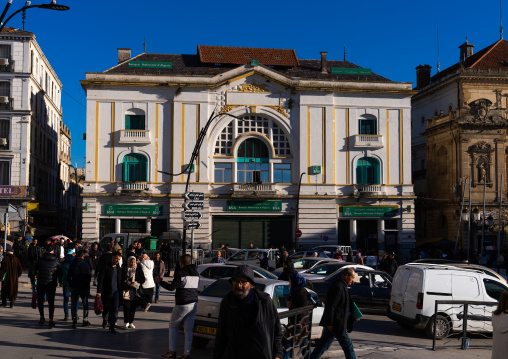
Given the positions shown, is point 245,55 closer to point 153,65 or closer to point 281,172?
point 153,65

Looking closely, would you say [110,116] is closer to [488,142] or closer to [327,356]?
[488,142]

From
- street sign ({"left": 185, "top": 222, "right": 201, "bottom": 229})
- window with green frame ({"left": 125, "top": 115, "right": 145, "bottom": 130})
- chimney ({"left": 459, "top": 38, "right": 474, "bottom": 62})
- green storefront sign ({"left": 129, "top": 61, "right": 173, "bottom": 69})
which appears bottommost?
street sign ({"left": 185, "top": 222, "right": 201, "bottom": 229})

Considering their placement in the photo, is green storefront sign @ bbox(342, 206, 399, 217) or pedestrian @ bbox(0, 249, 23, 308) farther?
green storefront sign @ bbox(342, 206, 399, 217)

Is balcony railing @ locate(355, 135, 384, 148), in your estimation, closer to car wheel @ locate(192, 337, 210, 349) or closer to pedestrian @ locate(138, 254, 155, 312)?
pedestrian @ locate(138, 254, 155, 312)

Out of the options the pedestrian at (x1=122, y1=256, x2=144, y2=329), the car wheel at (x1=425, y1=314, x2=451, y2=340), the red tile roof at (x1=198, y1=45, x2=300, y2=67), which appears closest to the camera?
the pedestrian at (x1=122, y1=256, x2=144, y2=329)

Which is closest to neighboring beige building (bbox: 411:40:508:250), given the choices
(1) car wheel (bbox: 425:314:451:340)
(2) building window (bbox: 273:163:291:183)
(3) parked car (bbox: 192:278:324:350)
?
(2) building window (bbox: 273:163:291:183)

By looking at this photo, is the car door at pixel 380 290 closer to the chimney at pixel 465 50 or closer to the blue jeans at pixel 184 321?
the blue jeans at pixel 184 321

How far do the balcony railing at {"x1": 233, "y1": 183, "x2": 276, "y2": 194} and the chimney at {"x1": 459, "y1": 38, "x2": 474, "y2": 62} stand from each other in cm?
2868

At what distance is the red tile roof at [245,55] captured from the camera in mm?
45938

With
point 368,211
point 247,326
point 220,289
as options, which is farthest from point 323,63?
point 247,326

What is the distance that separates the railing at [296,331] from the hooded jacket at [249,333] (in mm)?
1807

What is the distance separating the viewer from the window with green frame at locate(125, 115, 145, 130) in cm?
4281

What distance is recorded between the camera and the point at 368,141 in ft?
146

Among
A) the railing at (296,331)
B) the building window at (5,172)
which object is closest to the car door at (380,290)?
the railing at (296,331)
